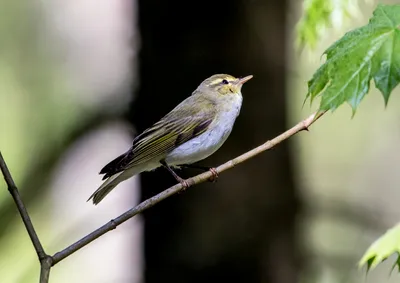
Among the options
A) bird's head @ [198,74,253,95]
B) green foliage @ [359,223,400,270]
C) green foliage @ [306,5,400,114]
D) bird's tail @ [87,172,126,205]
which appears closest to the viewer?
green foliage @ [306,5,400,114]

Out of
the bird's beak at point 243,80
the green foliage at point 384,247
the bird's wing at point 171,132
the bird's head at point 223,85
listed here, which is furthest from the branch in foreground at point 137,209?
the bird's head at point 223,85

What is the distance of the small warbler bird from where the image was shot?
2.57 m

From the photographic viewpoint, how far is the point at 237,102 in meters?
2.92

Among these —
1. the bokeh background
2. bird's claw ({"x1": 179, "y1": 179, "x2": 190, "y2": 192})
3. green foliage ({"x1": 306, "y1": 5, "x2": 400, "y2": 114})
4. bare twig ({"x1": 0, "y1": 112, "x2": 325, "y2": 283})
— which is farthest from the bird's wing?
green foliage ({"x1": 306, "y1": 5, "x2": 400, "y2": 114})

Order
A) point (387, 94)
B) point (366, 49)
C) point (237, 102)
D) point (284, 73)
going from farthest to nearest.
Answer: point (284, 73) → point (237, 102) → point (366, 49) → point (387, 94)

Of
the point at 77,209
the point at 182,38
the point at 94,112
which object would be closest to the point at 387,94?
the point at 182,38

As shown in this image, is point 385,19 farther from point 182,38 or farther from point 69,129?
point 69,129

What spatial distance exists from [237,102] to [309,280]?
1483 mm

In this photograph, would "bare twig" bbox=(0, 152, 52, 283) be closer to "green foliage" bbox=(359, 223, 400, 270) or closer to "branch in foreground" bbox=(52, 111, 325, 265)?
"branch in foreground" bbox=(52, 111, 325, 265)

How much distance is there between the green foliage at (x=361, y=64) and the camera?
1767 millimetres

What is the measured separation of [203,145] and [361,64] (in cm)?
97

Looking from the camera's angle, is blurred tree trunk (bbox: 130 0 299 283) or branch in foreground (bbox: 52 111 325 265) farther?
blurred tree trunk (bbox: 130 0 299 283)

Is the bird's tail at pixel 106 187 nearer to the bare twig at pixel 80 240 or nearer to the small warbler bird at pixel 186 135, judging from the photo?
the small warbler bird at pixel 186 135

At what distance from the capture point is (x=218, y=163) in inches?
135
